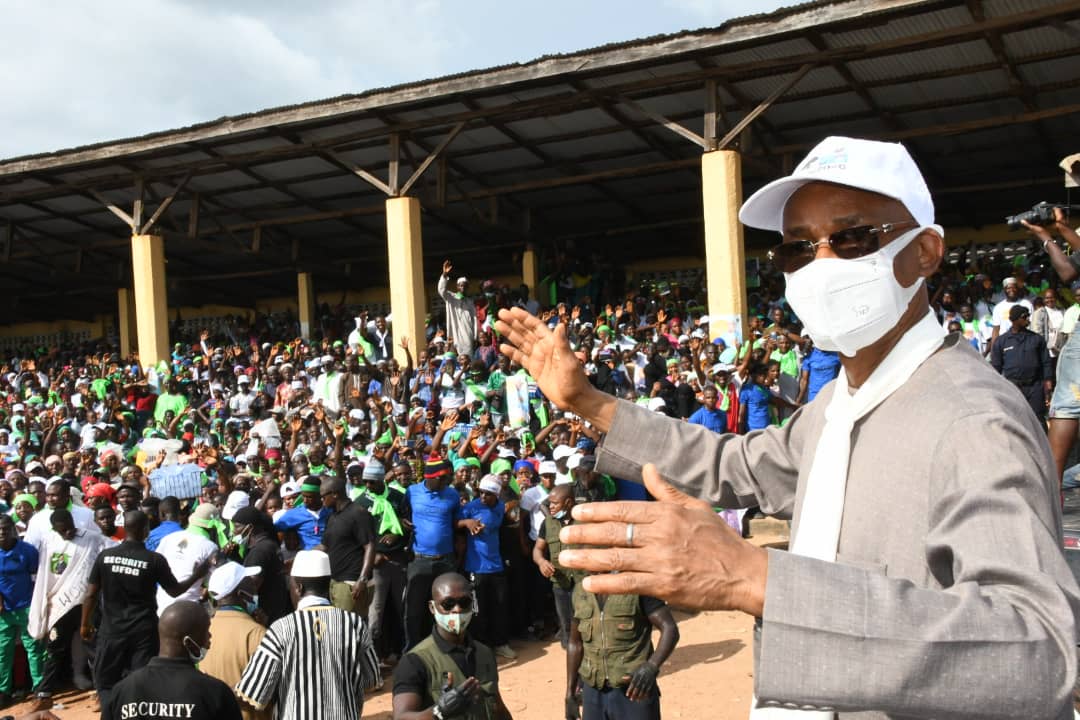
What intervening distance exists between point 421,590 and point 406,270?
783cm

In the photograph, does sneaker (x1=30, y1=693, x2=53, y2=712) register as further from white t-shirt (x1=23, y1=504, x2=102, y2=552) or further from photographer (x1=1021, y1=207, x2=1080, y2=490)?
photographer (x1=1021, y1=207, x2=1080, y2=490)

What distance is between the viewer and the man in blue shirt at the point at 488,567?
28.1 feet

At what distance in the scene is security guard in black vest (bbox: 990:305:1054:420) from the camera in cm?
876

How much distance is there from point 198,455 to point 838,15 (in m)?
8.73

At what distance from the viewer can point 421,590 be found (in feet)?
27.0

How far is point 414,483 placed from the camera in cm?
894

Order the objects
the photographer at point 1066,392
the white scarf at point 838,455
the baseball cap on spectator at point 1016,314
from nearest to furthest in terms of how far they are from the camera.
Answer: the white scarf at point 838,455
the photographer at point 1066,392
the baseball cap on spectator at point 1016,314

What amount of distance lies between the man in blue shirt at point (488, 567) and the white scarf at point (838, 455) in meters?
7.09

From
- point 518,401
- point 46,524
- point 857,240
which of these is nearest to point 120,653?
point 46,524

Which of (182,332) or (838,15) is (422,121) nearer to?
(838,15)

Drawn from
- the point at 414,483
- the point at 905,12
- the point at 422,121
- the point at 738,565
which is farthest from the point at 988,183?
the point at 738,565

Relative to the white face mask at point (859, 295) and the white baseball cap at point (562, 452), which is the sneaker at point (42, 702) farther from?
the white face mask at point (859, 295)

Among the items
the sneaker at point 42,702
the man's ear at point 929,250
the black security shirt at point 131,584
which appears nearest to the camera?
the man's ear at point 929,250

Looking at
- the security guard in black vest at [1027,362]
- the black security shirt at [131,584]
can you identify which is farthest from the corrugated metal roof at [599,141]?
the black security shirt at [131,584]
